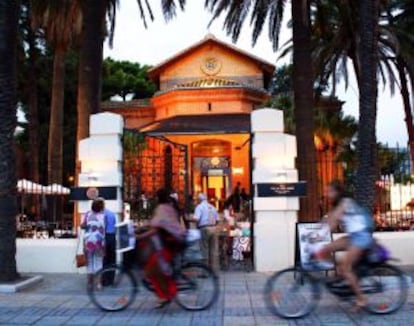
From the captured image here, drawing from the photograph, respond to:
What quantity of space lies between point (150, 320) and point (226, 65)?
28.0 m

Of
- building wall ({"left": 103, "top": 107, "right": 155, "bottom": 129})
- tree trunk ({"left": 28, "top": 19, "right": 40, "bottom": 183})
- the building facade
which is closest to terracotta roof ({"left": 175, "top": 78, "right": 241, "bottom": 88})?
the building facade

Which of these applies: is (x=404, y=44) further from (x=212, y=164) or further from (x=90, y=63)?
(x=90, y=63)

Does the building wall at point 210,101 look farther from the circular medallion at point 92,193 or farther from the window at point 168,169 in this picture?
the circular medallion at point 92,193

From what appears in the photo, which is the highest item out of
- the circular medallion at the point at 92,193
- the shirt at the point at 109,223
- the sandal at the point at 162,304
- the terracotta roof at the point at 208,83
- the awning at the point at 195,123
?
the terracotta roof at the point at 208,83

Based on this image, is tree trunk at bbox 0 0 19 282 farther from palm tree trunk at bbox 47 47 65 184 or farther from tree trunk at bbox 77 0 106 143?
palm tree trunk at bbox 47 47 65 184

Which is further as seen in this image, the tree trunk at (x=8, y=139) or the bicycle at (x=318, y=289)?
the tree trunk at (x=8, y=139)

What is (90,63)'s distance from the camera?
16.8 metres

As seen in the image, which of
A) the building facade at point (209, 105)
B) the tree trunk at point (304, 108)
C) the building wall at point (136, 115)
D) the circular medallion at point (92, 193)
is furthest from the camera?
the building wall at point (136, 115)

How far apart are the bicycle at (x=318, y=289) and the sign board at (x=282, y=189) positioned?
4.98 metres

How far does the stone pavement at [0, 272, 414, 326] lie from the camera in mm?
8508

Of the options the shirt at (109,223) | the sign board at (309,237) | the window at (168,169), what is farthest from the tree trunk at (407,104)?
the shirt at (109,223)

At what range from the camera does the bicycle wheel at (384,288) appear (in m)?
8.70

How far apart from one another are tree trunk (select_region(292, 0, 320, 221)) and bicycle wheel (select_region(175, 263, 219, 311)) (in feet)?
21.1

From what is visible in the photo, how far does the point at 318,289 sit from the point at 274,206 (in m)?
5.18
